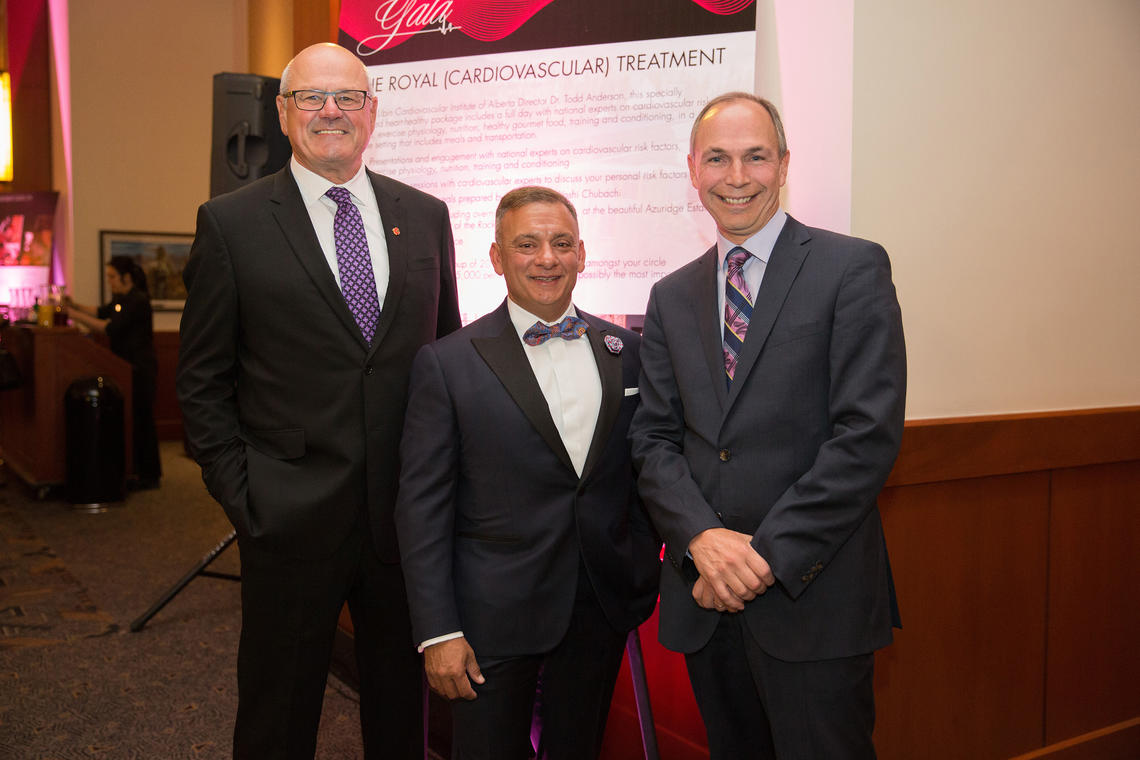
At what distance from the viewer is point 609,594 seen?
1.93 metres

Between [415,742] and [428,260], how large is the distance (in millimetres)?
1211

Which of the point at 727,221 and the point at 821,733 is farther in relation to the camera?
the point at 727,221

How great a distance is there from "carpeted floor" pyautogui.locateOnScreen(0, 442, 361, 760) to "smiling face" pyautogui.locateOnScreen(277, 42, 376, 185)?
2.05m

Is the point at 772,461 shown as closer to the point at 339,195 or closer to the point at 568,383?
the point at 568,383

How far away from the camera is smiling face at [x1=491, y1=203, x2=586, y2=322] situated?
1.90m

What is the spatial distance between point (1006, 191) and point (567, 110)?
4.47ft

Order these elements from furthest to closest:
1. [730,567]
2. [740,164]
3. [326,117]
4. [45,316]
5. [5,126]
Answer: [5,126]
[45,316]
[326,117]
[740,164]
[730,567]

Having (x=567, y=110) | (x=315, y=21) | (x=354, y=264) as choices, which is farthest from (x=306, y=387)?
(x=315, y=21)

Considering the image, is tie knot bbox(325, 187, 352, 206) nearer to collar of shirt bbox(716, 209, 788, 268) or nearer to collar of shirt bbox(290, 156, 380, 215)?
collar of shirt bbox(290, 156, 380, 215)

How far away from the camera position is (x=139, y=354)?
7.61 m

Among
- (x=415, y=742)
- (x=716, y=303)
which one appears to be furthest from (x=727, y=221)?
(x=415, y=742)

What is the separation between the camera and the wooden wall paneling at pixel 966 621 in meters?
2.49

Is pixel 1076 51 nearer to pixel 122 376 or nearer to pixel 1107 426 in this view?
pixel 1107 426

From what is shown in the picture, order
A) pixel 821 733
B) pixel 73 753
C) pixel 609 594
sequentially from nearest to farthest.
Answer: pixel 821 733 → pixel 609 594 → pixel 73 753
